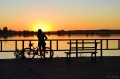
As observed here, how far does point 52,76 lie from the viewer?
1182 centimetres

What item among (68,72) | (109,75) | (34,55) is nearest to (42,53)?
(34,55)

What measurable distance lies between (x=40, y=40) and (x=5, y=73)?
6.25 metres

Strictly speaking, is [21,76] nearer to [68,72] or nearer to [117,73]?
[68,72]

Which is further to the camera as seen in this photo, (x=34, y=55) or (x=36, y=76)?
(x=34, y=55)

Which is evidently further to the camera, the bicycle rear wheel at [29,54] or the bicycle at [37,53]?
the bicycle rear wheel at [29,54]

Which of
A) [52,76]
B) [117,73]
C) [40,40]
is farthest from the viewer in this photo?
[40,40]

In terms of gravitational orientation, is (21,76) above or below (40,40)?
below

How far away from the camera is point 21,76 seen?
11.9m

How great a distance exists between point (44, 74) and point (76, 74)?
1071mm

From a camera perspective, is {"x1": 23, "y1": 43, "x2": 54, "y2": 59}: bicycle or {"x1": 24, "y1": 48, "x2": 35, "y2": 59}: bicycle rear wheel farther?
{"x1": 24, "y1": 48, "x2": 35, "y2": 59}: bicycle rear wheel

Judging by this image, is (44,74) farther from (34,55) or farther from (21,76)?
(34,55)

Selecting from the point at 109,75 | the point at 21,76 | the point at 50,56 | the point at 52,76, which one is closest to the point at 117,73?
the point at 109,75

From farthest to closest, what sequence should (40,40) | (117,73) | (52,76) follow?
(40,40) → (117,73) → (52,76)

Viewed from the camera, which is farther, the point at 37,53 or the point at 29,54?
the point at 29,54
